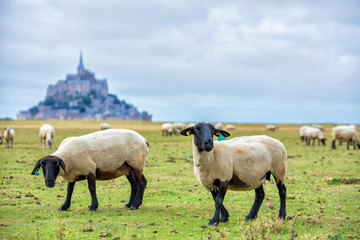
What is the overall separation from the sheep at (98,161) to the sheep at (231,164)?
9.04 feet

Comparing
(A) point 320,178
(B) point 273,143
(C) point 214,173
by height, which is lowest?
(A) point 320,178

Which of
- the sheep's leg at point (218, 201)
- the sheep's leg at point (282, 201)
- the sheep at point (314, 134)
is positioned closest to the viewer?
the sheep's leg at point (218, 201)

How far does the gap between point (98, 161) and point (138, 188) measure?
1.49 meters

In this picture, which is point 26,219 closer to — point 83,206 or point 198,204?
point 83,206

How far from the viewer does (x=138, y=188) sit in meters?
11.4

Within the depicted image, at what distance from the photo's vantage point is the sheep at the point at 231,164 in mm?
9062

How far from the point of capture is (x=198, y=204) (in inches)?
465

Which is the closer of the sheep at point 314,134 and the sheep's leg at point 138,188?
the sheep's leg at point 138,188

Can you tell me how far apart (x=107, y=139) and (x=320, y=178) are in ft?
35.9

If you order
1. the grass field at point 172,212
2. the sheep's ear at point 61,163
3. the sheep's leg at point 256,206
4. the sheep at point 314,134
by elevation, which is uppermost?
the sheep's ear at point 61,163

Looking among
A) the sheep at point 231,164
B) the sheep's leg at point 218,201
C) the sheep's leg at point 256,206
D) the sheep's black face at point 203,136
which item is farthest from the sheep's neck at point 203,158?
the sheep's leg at point 256,206

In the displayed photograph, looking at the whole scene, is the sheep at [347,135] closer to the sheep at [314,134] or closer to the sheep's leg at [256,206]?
the sheep at [314,134]

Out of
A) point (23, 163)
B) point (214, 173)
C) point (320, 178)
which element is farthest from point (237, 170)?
point (23, 163)

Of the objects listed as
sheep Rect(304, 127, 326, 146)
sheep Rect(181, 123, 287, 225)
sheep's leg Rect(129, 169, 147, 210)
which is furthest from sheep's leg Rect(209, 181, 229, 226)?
sheep Rect(304, 127, 326, 146)
